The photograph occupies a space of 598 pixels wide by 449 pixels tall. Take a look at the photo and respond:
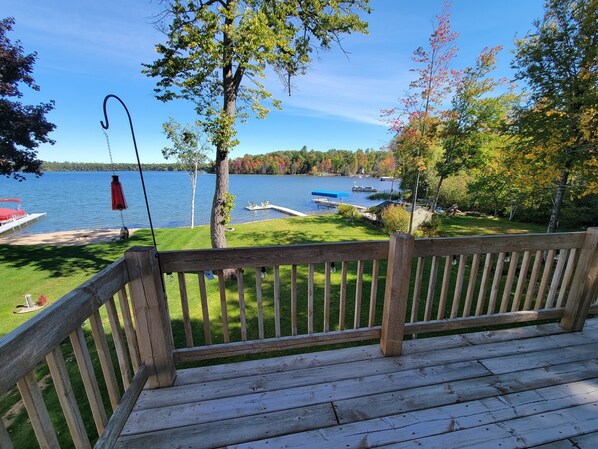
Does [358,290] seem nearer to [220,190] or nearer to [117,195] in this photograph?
[117,195]

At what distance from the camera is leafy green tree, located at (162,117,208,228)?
12164 millimetres

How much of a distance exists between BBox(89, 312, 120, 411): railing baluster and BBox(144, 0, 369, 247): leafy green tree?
466 centimetres

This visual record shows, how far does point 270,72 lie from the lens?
6.54 m

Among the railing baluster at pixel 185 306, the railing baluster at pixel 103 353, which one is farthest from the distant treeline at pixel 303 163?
the railing baluster at pixel 103 353

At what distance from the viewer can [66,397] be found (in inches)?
44.6

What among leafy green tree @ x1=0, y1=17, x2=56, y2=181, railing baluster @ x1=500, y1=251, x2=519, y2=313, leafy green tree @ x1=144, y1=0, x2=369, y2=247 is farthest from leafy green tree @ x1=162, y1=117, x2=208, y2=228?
railing baluster @ x1=500, y1=251, x2=519, y2=313

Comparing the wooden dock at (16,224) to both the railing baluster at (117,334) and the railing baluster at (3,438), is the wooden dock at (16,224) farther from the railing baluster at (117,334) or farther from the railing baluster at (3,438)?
the railing baluster at (3,438)

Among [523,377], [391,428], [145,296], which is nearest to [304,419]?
[391,428]

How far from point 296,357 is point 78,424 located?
147 cm

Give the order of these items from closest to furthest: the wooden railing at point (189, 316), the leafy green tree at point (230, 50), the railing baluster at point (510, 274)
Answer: the wooden railing at point (189, 316)
the railing baluster at point (510, 274)
the leafy green tree at point (230, 50)

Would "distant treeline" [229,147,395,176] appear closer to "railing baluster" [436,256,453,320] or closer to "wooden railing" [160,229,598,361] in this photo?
"wooden railing" [160,229,598,361]

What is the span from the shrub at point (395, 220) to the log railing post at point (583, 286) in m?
7.82

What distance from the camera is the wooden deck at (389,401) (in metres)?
1.52

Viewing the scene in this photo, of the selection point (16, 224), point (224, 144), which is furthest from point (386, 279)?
point (16, 224)
